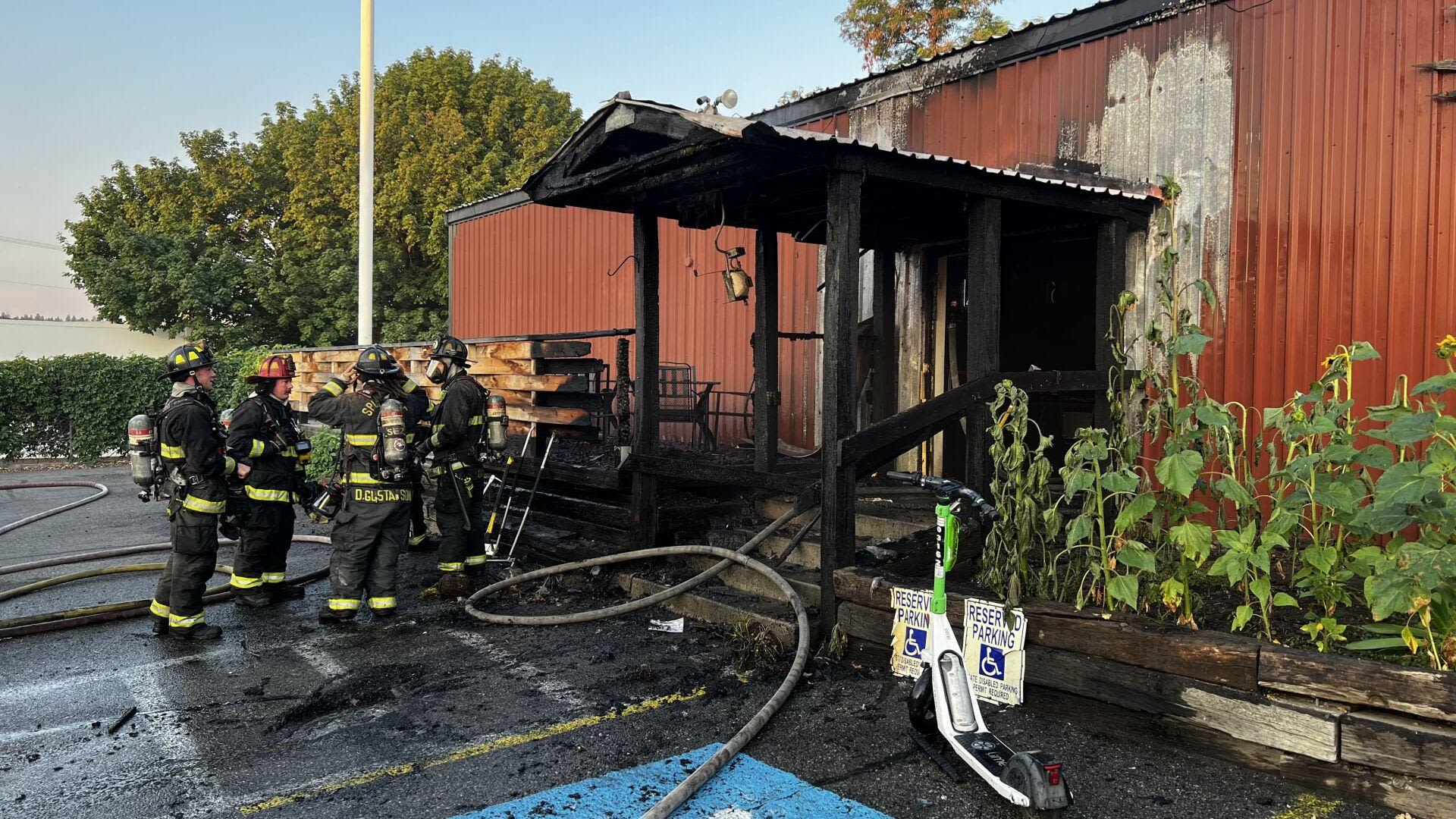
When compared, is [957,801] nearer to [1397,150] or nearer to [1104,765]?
[1104,765]

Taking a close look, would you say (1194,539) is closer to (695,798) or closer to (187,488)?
(695,798)

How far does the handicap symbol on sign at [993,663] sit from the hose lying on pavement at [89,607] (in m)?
5.48

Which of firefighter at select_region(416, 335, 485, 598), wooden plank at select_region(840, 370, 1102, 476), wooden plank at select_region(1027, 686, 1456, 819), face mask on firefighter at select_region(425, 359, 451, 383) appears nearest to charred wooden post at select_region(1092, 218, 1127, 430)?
wooden plank at select_region(840, 370, 1102, 476)

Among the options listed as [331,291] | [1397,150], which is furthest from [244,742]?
[331,291]

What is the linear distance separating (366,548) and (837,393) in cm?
360

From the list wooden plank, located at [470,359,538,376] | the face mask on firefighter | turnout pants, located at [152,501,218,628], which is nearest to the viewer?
turnout pants, located at [152,501,218,628]

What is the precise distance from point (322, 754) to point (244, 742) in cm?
46

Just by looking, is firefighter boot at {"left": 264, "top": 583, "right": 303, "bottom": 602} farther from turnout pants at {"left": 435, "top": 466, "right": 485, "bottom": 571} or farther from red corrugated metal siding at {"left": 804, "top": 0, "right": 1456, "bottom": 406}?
red corrugated metal siding at {"left": 804, "top": 0, "right": 1456, "bottom": 406}

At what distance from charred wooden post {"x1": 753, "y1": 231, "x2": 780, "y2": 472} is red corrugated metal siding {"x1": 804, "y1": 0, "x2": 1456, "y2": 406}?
10.4ft

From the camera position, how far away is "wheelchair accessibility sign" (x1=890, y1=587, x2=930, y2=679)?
4730mm

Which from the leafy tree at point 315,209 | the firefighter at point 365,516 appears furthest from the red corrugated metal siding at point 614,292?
the leafy tree at point 315,209

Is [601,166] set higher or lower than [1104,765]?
higher

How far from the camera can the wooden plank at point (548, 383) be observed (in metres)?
8.25

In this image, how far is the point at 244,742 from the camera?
165 inches
